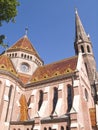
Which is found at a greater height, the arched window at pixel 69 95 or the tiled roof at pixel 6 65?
the tiled roof at pixel 6 65

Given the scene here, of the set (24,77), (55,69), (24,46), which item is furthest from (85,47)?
(24,77)

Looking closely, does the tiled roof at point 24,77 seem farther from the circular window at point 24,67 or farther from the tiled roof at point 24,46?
the tiled roof at point 24,46

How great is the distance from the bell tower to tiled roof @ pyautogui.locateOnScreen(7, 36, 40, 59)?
11020 mm

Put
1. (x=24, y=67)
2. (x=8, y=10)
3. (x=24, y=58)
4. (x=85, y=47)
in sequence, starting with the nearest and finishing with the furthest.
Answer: (x=8, y=10), (x=24, y=67), (x=24, y=58), (x=85, y=47)

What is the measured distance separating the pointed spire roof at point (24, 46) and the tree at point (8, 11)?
83.7ft

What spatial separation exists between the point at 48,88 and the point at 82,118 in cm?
762

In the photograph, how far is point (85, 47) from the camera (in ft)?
151

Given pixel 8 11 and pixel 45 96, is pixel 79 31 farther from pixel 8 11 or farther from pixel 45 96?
pixel 8 11

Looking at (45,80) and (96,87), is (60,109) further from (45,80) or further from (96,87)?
(96,87)

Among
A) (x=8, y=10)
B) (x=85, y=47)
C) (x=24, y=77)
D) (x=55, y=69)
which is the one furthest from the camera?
(x=85, y=47)

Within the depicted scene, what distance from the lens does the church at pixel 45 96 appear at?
2466 cm

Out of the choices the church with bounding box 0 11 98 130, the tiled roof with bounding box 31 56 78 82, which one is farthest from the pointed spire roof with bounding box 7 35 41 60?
the tiled roof with bounding box 31 56 78 82

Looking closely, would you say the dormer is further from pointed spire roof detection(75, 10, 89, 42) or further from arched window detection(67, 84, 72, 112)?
pointed spire roof detection(75, 10, 89, 42)

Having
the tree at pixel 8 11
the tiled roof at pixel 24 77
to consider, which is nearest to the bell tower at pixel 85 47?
the tiled roof at pixel 24 77
